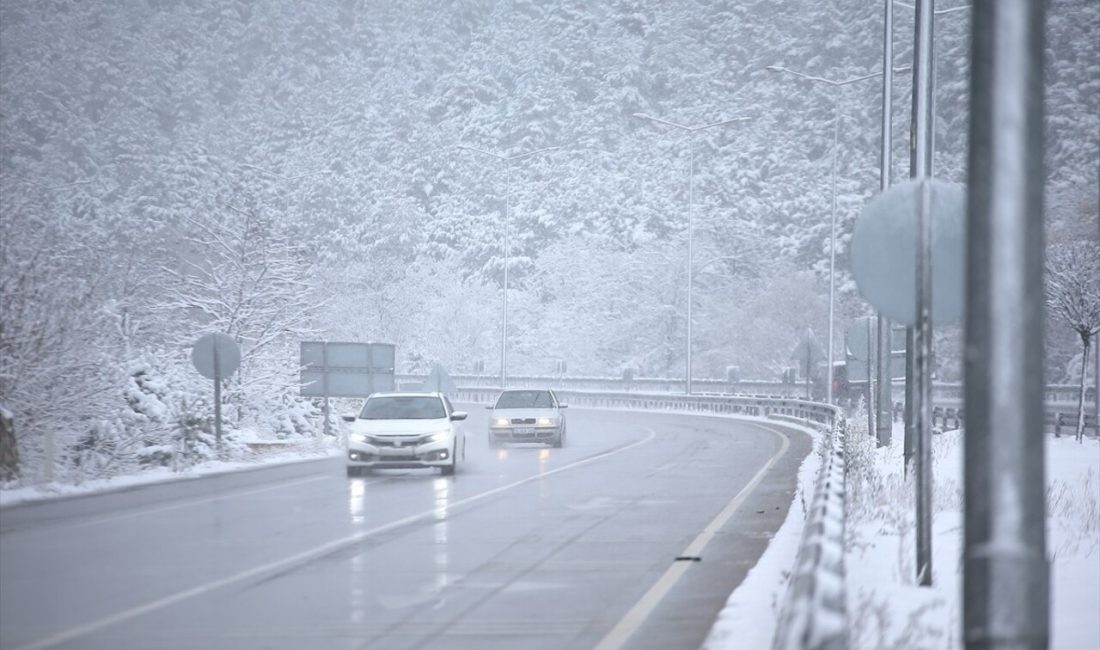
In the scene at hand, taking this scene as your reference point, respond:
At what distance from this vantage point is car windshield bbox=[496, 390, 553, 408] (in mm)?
43156

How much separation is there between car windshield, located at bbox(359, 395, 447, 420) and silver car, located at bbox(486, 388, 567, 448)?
10852 millimetres

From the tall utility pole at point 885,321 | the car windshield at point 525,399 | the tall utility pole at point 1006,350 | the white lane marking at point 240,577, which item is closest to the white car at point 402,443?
the white lane marking at point 240,577

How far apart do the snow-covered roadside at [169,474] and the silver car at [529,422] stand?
12.7ft

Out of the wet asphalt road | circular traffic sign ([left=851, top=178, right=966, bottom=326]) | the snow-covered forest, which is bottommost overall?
the wet asphalt road

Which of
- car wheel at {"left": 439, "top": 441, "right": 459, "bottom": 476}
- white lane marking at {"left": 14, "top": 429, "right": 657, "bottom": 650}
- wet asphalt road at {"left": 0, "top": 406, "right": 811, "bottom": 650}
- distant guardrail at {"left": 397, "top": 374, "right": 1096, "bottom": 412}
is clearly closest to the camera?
white lane marking at {"left": 14, "top": 429, "right": 657, "bottom": 650}

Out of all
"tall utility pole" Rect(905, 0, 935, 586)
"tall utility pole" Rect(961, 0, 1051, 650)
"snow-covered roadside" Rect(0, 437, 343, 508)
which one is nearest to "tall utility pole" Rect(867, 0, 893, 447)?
"snow-covered roadside" Rect(0, 437, 343, 508)

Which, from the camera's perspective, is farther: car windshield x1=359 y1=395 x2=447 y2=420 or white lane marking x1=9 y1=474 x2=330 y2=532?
car windshield x1=359 y1=395 x2=447 y2=420

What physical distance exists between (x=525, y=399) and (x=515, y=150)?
10969 cm

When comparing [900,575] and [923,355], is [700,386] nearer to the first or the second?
[900,575]

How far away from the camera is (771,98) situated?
154750mm

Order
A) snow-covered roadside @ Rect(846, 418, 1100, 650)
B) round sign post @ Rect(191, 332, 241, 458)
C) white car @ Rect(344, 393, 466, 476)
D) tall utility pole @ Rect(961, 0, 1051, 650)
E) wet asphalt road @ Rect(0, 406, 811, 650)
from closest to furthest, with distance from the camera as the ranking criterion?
tall utility pole @ Rect(961, 0, 1051, 650)
snow-covered roadside @ Rect(846, 418, 1100, 650)
wet asphalt road @ Rect(0, 406, 811, 650)
white car @ Rect(344, 393, 466, 476)
round sign post @ Rect(191, 332, 241, 458)

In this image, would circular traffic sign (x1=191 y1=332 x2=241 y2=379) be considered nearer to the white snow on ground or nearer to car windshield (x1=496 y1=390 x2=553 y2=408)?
car windshield (x1=496 y1=390 x2=553 y2=408)

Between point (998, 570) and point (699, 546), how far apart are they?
11.4m

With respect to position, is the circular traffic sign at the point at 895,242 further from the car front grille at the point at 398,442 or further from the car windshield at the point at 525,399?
the car windshield at the point at 525,399
